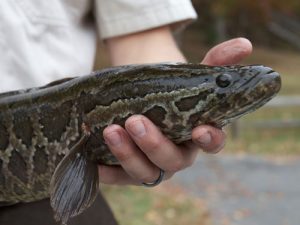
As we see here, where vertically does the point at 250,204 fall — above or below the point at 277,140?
above

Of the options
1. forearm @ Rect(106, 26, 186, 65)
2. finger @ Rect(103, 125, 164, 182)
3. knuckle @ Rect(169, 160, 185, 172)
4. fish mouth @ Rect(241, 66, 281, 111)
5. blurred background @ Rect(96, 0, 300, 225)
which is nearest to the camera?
fish mouth @ Rect(241, 66, 281, 111)

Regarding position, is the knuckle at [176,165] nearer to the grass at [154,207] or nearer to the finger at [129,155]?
the finger at [129,155]

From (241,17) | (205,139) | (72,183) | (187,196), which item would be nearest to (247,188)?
(187,196)

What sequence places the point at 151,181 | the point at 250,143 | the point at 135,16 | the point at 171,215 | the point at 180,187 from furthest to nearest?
the point at 250,143, the point at 180,187, the point at 171,215, the point at 135,16, the point at 151,181

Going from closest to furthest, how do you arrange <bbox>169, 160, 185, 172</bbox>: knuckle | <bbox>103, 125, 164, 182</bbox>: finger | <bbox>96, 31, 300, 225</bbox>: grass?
<bbox>103, 125, 164, 182</bbox>: finger, <bbox>169, 160, 185, 172</bbox>: knuckle, <bbox>96, 31, 300, 225</bbox>: grass

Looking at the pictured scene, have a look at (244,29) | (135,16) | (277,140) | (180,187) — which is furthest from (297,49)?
(135,16)

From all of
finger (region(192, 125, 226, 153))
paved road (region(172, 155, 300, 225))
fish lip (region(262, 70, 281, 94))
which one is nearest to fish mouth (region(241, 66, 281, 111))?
fish lip (region(262, 70, 281, 94))

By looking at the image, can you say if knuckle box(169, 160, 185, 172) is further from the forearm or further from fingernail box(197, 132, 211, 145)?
the forearm

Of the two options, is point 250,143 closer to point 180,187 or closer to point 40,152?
point 180,187
